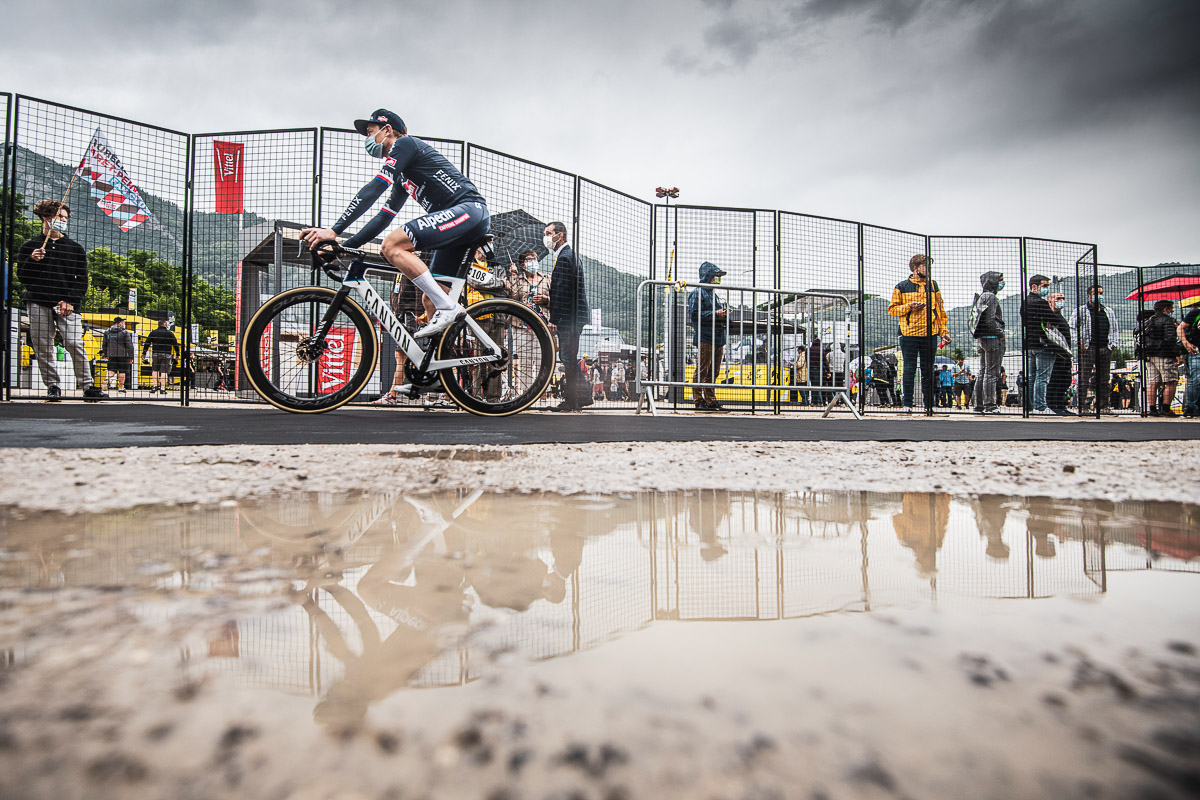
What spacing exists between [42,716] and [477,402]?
410cm

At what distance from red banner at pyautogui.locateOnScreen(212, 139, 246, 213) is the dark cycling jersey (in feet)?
12.7

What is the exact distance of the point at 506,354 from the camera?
14.5 feet

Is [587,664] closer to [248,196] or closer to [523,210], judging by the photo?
[523,210]

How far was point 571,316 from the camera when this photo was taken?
24.5 feet

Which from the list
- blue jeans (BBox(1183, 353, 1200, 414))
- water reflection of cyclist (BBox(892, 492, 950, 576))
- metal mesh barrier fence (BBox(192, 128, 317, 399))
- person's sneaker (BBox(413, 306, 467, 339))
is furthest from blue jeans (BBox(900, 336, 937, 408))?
water reflection of cyclist (BBox(892, 492, 950, 576))

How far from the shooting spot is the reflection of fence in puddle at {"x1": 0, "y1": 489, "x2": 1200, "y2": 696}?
57cm

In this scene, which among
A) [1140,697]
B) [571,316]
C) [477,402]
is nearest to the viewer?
[1140,697]

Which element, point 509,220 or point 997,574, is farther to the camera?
point 509,220

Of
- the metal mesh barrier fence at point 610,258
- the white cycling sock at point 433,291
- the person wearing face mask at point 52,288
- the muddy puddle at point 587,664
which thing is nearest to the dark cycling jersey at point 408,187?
the white cycling sock at point 433,291

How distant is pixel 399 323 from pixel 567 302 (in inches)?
131

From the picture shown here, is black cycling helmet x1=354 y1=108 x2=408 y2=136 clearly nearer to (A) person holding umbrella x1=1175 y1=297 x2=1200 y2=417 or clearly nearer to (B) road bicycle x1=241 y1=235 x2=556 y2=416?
(B) road bicycle x1=241 y1=235 x2=556 y2=416

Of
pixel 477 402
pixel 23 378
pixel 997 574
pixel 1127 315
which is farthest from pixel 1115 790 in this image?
pixel 1127 315

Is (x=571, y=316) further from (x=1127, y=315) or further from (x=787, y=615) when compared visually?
(x=1127, y=315)

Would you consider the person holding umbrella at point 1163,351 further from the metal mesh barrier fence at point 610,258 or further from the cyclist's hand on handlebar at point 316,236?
the cyclist's hand on handlebar at point 316,236
